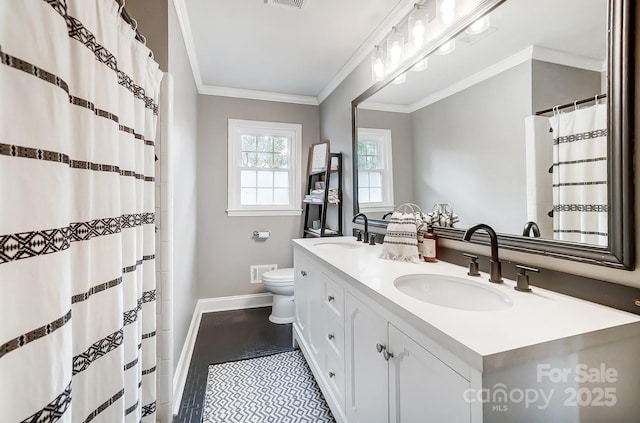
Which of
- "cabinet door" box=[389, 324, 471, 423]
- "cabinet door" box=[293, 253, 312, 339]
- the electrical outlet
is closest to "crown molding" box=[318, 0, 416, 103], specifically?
"cabinet door" box=[293, 253, 312, 339]

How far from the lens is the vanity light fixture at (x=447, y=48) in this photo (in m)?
1.41

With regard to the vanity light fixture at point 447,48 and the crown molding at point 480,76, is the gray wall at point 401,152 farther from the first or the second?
the vanity light fixture at point 447,48

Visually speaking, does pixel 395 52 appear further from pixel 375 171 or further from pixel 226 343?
pixel 226 343

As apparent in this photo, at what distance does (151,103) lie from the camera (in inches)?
47.8

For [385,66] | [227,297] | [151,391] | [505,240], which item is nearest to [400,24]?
[385,66]

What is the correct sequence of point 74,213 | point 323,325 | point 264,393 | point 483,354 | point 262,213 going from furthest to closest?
point 262,213, point 264,393, point 323,325, point 74,213, point 483,354

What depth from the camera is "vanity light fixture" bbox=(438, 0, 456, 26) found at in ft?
4.55

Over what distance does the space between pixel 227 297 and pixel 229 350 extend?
36.1 inches

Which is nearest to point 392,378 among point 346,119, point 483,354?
point 483,354

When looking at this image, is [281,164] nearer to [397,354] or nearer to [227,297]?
[227,297]

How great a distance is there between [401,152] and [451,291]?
0.99 meters

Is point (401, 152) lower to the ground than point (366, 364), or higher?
higher

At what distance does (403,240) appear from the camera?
147cm

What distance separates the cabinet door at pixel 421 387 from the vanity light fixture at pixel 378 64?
1.77 meters
